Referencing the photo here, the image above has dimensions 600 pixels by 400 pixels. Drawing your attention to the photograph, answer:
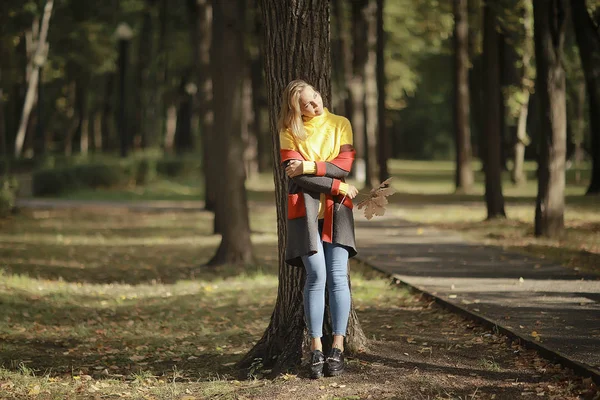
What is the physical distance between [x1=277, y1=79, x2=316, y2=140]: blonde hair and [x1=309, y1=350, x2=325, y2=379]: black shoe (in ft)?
5.03

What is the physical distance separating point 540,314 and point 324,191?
325cm

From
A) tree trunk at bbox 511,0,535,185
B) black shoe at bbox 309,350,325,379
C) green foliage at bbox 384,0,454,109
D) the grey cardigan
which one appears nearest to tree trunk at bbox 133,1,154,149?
green foliage at bbox 384,0,454,109

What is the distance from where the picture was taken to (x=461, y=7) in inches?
1147

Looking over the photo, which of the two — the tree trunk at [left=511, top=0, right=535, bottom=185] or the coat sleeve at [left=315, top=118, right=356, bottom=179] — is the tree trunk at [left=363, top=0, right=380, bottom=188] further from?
the coat sleeve at [left=315, top=118, right=356, bottom=179]

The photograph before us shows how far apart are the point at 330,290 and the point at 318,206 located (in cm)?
61

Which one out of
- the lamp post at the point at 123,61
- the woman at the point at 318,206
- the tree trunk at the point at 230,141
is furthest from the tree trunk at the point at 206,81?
the woman at the point at 318,206

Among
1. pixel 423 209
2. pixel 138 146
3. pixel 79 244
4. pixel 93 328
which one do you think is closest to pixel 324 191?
pixel 93 328

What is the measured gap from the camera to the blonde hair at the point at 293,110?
6.81 metres

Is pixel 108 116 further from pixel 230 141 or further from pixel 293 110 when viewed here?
pixel 293 110

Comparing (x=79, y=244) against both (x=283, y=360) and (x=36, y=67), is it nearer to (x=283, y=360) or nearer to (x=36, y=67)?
(x=283, y=360)

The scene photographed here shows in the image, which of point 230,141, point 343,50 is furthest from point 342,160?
point 343,50

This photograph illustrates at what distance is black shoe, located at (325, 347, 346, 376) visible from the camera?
22.7 ft

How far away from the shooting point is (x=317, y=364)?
6.95 metres

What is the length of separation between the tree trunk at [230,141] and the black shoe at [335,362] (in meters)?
7.73
